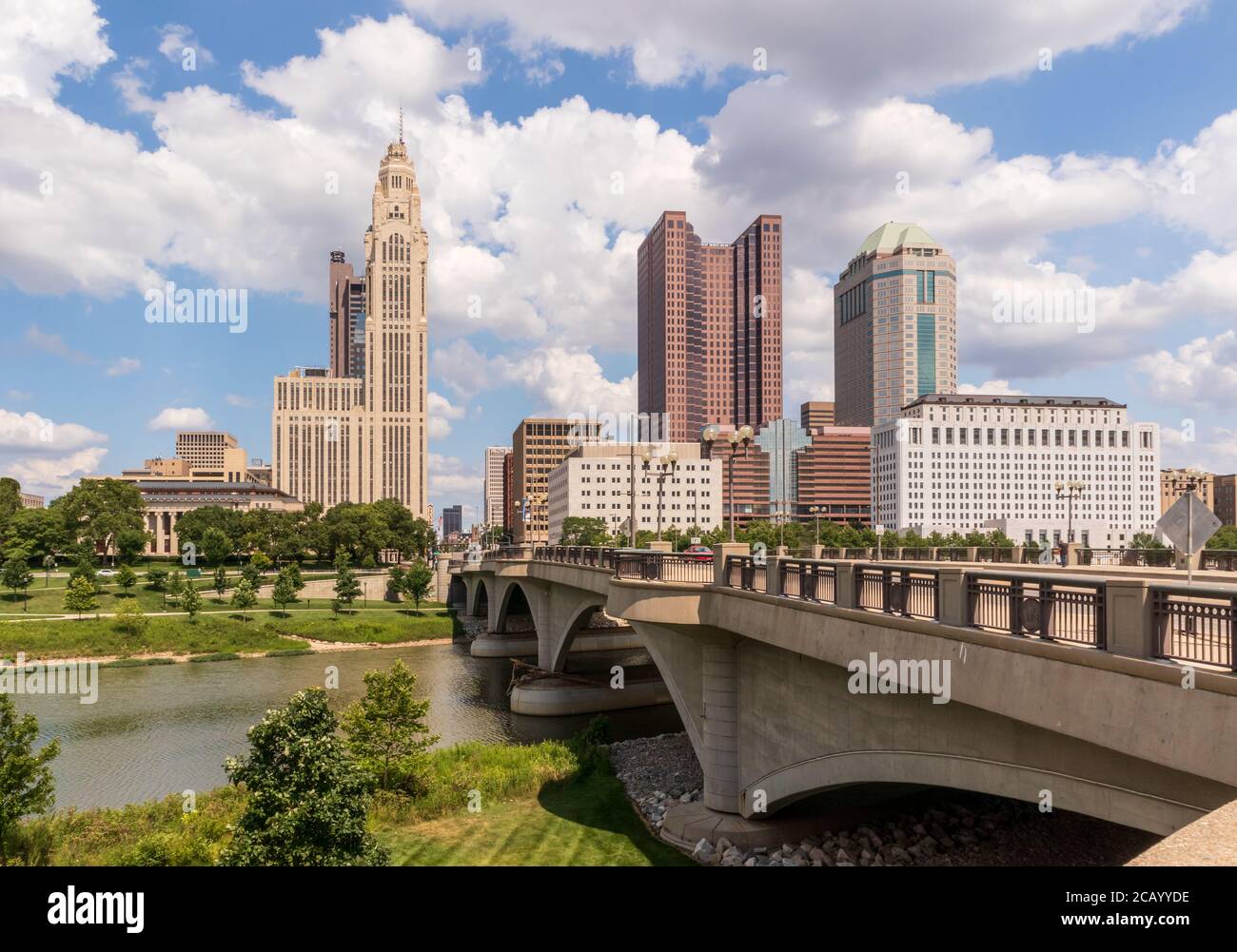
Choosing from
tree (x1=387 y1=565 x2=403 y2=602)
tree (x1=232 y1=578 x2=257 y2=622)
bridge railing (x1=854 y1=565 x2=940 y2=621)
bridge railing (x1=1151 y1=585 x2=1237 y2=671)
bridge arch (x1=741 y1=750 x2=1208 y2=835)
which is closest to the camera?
bridge railing (x1=1151 y1=585 x2=1237 y2=671)

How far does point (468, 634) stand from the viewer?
6931 centimetres

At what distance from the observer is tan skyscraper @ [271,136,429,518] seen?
600ft

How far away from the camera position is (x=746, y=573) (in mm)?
16938

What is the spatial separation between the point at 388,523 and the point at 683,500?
60.2 metres

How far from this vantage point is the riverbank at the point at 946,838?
1463cm

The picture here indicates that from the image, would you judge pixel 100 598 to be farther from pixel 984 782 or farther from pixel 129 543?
pixel 984 782

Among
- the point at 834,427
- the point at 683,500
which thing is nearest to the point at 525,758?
the point at 683,500

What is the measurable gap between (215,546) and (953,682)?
10135 centimetres

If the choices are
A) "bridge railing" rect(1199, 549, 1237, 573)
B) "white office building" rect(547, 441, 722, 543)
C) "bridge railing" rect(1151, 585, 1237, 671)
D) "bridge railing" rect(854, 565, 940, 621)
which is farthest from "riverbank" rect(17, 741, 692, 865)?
"white office building" rect(547, 441, 722, 543)

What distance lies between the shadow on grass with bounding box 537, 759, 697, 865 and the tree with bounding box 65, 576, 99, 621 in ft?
167

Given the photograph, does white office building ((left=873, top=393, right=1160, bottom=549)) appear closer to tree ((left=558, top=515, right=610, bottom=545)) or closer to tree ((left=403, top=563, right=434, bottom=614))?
tree ((left=558, top=515, right=610, bottom=545))

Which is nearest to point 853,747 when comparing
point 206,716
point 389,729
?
point 389,729

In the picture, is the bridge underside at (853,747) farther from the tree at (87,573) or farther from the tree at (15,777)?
the tree at (87,573)

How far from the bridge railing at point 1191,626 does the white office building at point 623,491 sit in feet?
434
